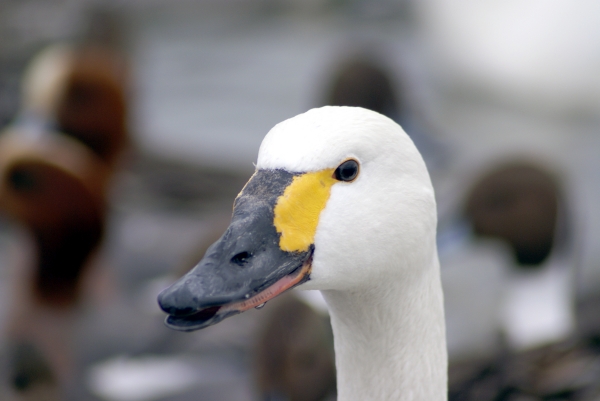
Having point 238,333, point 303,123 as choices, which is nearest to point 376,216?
point 303,123

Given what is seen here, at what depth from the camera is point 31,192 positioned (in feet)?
14.8

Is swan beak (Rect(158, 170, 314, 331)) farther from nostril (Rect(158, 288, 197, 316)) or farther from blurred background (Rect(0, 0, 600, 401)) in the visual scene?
blurred background (Rect(0, 0, 600, 401))

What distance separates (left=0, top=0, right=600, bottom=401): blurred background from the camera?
3879mm

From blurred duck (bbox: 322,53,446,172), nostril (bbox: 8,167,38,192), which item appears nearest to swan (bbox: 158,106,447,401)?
nostril (bbox: 8,167,38,192)

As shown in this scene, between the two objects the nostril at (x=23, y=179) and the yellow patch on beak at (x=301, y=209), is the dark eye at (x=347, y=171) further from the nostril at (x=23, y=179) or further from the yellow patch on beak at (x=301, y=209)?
the nostril at (x=23, y=179)

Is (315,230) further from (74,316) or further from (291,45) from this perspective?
(291,45)

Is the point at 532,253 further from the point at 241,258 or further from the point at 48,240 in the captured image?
the point at 241,258

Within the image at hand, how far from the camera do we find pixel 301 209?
1.59m

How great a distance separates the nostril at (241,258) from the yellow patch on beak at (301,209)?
0.07m

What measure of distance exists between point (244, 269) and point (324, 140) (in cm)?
30

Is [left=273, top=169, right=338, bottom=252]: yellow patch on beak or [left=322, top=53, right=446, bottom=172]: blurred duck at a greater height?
[left=322, top=53, right=446, bottom=172]: blurred duck

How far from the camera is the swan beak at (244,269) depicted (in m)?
1.47

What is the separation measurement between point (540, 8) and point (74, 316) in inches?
210

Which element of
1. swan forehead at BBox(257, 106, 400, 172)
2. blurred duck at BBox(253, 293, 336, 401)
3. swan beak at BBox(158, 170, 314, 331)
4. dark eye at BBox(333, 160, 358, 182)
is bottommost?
swan beak at BBox(158, 170, 314, 331)
